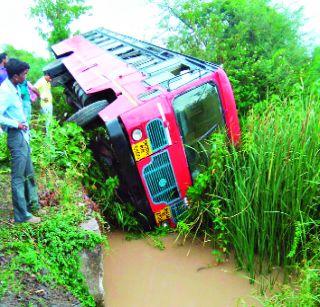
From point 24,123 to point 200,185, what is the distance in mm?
2183

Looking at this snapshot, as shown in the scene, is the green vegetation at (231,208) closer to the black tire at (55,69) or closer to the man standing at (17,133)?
the man standing at (17,133)

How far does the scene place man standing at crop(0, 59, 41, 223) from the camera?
14.0 ft

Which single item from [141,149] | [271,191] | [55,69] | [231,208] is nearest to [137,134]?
[141,149]

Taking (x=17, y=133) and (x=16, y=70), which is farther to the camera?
(x=17, y=133)

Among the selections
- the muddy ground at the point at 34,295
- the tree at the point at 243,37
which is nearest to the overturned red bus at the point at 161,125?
the muddy ground at the point at 34,295

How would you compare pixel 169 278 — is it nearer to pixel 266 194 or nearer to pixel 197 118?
pixel 266 194

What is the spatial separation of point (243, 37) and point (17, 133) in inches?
259

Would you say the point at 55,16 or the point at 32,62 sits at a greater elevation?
the point at 55,16

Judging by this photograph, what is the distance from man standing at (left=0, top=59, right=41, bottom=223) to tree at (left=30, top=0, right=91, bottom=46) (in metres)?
7.96

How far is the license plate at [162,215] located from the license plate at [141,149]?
0.76m

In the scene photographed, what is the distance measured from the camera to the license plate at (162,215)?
5711 mm

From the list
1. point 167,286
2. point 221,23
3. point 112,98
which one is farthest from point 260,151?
A: point 221,23

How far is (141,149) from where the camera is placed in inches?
212

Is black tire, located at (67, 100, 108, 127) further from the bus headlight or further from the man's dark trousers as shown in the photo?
the man's dark trousers
